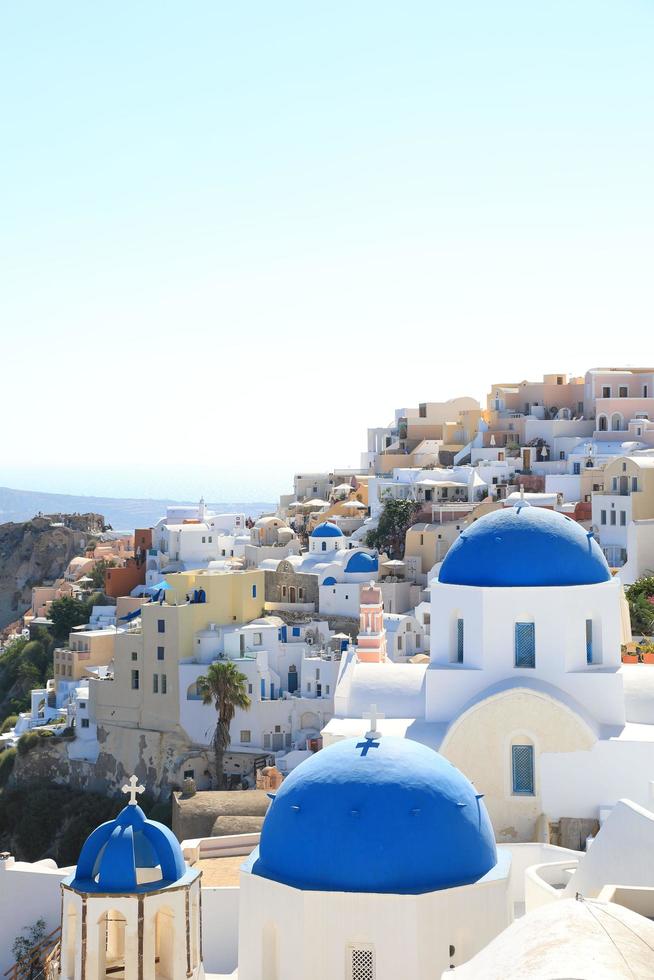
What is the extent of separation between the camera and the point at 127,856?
539 inches

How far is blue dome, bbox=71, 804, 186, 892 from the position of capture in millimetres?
13609

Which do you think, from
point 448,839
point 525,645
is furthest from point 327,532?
point 448,839

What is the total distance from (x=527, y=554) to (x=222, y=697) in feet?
60.4

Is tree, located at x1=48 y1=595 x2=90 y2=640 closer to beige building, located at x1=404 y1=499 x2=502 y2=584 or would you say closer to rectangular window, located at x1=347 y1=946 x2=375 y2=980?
beige building, located at x1=404 y1=499 x2=502 y2=584

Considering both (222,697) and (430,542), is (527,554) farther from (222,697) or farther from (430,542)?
(430,542)

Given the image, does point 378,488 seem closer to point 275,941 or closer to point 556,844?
point 556,844

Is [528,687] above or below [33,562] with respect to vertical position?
above

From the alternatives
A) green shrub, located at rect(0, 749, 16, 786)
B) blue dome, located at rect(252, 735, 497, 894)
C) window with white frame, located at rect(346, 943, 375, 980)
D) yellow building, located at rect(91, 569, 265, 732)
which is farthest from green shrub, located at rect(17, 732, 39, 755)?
window with white frame, located at rect(346, 943, 375, 980)

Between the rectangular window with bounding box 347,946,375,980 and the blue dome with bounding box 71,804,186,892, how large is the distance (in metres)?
1.82

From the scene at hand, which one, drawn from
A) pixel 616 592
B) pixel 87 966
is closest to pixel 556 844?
pixel 616 592

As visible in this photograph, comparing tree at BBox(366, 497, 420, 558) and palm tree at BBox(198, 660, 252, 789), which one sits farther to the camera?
tree at BBox(366, 497, 420, 558)

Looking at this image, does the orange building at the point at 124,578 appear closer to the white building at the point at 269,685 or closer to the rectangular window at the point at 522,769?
the white building at the point at 269,685

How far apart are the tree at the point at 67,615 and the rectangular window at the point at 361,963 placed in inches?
1587

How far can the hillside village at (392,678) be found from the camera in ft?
46.5
